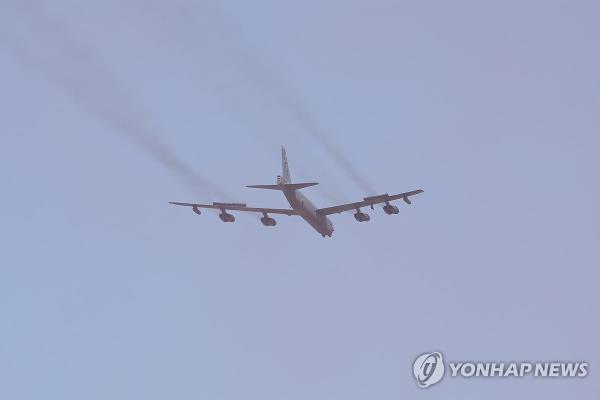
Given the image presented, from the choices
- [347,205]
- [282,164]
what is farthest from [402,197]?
[282,164]

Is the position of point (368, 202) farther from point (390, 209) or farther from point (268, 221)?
point (268, 221)

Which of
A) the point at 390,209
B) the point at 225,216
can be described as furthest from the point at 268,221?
the point at 390,209

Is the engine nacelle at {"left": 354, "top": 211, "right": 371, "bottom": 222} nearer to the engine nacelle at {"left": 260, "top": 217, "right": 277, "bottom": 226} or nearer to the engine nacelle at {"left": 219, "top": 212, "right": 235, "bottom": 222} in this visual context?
the engine nacelle at {"left": 260, "top": 217, "right": 277, "bottom": 226}

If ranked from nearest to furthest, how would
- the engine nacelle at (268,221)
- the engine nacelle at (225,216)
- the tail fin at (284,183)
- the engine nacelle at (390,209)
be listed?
1. the tail fin at (284,183)
2. the engine nacelle at (390,209)
3. the engine nacelle at (225,216)
4. the engine nacelle at (268,221)

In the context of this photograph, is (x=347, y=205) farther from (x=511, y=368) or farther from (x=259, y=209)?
(x=511, y=368)

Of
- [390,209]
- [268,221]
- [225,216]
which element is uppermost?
[390,209]

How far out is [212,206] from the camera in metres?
84.4

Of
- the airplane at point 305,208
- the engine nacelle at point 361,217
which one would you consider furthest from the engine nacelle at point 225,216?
the engine nacelle at point 361,217

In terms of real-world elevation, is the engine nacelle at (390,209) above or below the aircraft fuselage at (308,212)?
above

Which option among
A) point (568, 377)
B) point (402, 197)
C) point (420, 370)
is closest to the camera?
point (568, 377)

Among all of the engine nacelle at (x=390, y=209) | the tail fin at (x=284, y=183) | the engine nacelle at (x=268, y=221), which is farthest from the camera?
the engine nacelle at (x=268, y=221)

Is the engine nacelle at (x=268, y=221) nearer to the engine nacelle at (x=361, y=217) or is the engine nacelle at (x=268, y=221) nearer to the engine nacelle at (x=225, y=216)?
the engine nacelle at (x=225, y=216)

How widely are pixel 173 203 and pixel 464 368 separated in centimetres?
2587

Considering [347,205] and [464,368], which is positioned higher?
[347,205]
